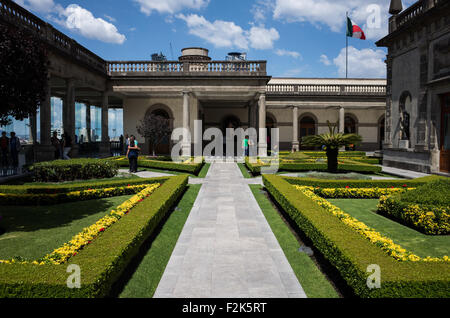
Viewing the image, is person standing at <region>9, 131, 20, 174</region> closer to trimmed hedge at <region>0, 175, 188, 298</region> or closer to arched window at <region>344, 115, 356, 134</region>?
trimmed hedge at <region>0, 175, 188, 298</region>

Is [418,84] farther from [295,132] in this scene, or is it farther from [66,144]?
[66,144]

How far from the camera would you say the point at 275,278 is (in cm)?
476

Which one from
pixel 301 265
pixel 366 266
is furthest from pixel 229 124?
pixel 366 266

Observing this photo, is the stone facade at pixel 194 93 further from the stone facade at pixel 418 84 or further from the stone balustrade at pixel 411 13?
the stone balustrade at pixel 411 13

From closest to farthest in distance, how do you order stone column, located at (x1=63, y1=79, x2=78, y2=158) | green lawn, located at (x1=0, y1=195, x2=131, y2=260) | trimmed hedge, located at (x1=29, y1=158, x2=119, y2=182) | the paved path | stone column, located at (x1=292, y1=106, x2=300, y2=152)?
the paved path < green lawn, located at (x1=0, y1=195, x2=131, y2=260) < trimmed hedge, located at (x1=29, y1=158, x2=119, y2=182) < stone column, located at (x1=63, y1=79, x2=78, y2=158) < stone column, located at (x1=292, y1=106, x2=300, y2=152)

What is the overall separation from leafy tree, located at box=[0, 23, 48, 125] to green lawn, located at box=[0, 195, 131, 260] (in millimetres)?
2502

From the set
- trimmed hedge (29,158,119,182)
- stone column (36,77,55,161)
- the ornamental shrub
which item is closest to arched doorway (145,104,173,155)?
stone column (36,77,55,161)

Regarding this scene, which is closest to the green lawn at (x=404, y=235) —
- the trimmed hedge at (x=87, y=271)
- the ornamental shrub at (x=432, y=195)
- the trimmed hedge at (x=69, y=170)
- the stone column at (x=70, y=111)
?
the ornamental shrub at (x=432, y=195)

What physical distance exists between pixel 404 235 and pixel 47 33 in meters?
16.6

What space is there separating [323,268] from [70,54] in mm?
17117

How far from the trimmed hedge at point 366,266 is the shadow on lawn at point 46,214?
5.55m

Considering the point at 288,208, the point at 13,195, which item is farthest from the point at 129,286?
the point at 13,195

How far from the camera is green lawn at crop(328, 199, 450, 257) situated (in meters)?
5.81

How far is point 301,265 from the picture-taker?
530 centimetres
